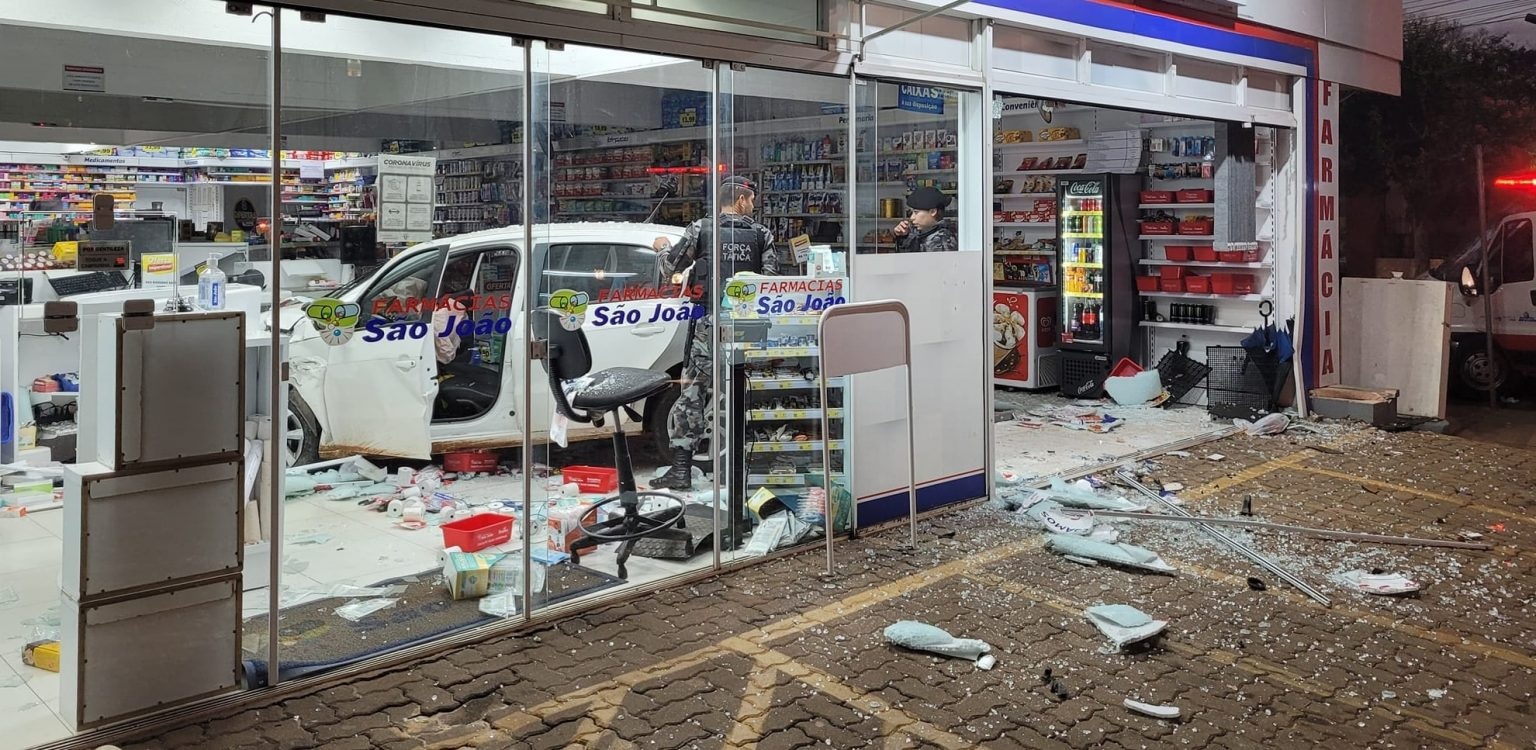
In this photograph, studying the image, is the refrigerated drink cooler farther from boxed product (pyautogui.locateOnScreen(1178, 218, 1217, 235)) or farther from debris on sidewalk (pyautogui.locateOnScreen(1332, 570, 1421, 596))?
debris on sidewalk (pyautogui.locateOnScreen(1332, 570, 1421, 596))

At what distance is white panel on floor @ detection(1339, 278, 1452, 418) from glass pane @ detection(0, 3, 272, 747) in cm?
854

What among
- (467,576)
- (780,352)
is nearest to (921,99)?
(780,352)

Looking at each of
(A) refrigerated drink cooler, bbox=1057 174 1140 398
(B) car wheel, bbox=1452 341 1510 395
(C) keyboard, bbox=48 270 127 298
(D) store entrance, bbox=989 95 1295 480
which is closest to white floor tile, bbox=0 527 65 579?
(C) keyboard, bbox=48 270 127 298

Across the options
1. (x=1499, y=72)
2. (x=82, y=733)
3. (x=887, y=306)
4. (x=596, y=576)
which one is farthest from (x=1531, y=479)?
(x=1499, y=72)

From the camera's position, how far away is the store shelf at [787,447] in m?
5.54

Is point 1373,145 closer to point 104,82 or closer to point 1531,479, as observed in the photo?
point 1531,479

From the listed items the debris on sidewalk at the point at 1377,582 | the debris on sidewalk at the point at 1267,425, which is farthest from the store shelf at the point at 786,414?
the debris on sidewalk at the point at 1267,425

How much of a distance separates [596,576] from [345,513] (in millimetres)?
1404

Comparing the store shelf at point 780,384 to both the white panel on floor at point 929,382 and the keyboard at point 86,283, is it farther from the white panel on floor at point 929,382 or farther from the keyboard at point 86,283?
the keyboard at point 86,283

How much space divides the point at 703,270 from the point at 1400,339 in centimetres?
684

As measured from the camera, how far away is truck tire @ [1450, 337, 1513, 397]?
10.4m

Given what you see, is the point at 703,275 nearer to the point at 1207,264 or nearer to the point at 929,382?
the point at 929,382

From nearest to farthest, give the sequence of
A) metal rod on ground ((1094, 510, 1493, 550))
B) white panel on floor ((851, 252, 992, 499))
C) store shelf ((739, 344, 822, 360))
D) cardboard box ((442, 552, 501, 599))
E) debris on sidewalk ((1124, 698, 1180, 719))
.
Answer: debris on sidewalk ((1124, 698, 1180, 719)), cardboard box ((442, 552, 501, 599)), store shelf ((739, 344, 822, 360)), metal rod on ground ((1094, 510, 1493, 550)), white panel on floor ((851, 252, 992, 499))

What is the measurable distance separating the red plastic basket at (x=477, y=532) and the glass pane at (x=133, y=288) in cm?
96
